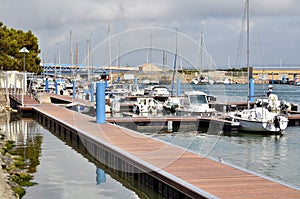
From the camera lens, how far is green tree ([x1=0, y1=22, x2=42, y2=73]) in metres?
53.0

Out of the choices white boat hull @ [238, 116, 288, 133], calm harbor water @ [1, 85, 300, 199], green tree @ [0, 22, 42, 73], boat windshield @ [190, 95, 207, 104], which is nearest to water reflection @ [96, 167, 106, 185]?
calm harbor water @ [1, 85, 300, 199]

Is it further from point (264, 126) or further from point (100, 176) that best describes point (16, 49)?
point (100, 176)

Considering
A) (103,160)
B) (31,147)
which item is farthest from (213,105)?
(103,160)

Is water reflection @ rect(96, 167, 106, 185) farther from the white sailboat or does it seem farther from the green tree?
the green tree

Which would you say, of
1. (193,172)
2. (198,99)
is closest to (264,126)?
(198,99)

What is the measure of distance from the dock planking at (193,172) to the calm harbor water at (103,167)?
859 millimetres

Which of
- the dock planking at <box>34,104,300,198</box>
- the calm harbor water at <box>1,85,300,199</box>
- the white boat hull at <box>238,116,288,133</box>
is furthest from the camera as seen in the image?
the white boat hull at <box>238,116,288,133</box>

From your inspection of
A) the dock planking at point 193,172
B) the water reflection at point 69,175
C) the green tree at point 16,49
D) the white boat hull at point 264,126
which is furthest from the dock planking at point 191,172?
the green tree at point 16,49

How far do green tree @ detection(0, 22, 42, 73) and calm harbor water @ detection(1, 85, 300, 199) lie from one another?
918 inches

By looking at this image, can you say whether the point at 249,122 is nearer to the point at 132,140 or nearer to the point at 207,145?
the point at 207,145

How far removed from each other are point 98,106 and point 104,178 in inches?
284

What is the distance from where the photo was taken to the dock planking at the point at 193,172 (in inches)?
414

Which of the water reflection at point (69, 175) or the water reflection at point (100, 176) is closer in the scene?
the water reflection at point (69, 175)

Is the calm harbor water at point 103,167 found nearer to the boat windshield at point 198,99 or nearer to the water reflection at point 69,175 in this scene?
the water reflection at point 69,175
